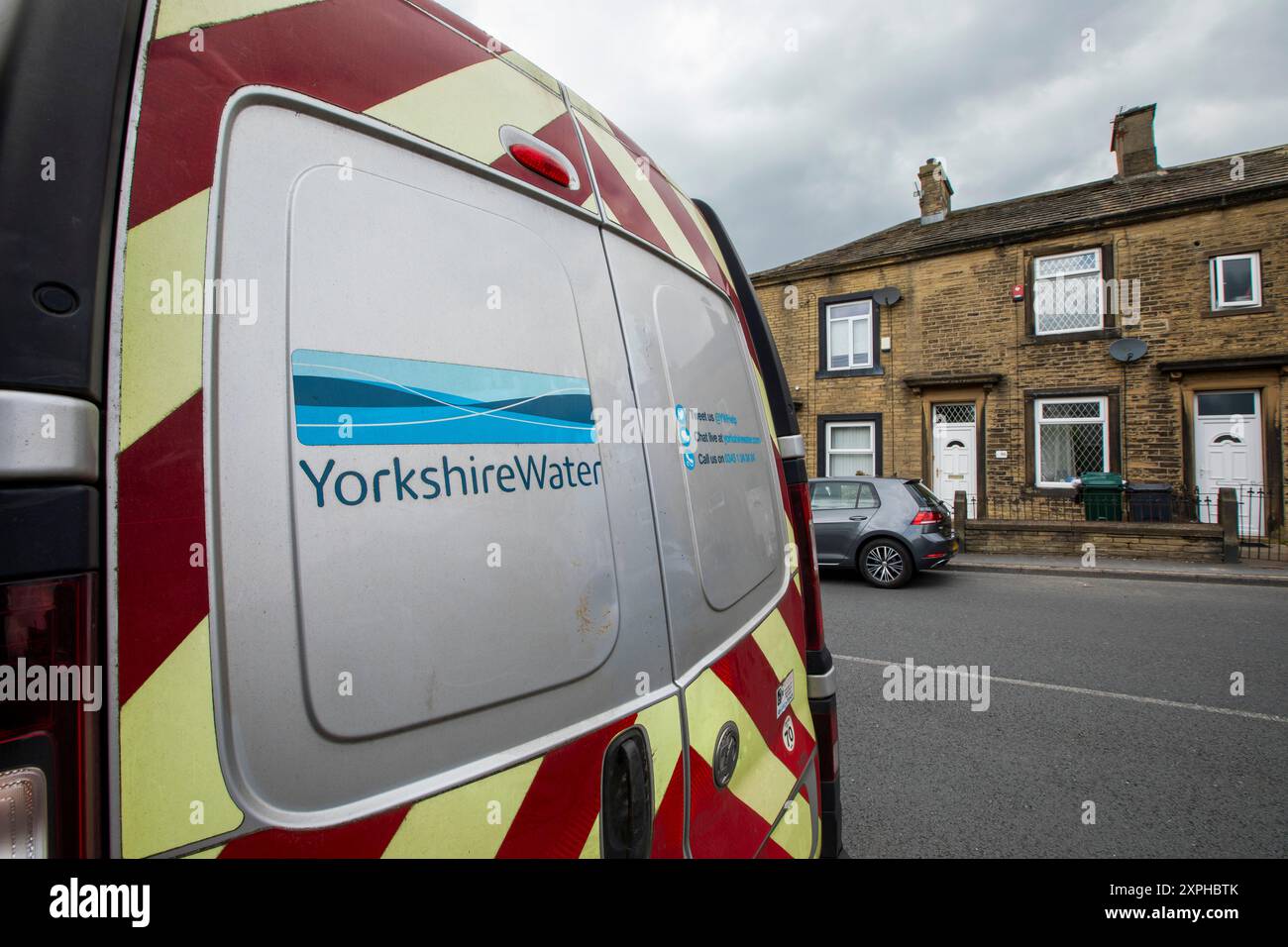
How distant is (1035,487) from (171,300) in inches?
603

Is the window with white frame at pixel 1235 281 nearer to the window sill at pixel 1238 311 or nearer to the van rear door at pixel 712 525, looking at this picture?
the window sill at pixel 1238 311

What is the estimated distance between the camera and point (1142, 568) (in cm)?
942

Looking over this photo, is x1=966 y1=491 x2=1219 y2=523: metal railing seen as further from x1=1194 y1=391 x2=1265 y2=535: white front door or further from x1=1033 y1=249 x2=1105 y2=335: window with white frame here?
x1=1033 y1=249 x2=1105 y2=335: window with white frame

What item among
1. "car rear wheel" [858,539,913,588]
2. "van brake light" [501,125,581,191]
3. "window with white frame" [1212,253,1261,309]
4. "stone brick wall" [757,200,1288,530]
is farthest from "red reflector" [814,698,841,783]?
"window with white frame" [1212,253,1261,309]

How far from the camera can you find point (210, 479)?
0.70m

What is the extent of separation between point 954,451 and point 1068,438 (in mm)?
2152

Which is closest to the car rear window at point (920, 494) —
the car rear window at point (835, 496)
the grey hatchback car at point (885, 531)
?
the grey hatchback car at point (885, 531)

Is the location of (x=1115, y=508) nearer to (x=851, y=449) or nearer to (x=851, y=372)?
(x=851, y=449)

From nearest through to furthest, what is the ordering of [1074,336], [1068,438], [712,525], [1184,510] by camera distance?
[712,525], [1184,510], [1074,336], [1068,438]

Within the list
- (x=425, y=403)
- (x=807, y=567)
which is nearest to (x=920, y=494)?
(x=807, y=567)

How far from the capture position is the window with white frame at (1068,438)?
42.6 ft

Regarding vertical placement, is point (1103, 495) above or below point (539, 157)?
below
